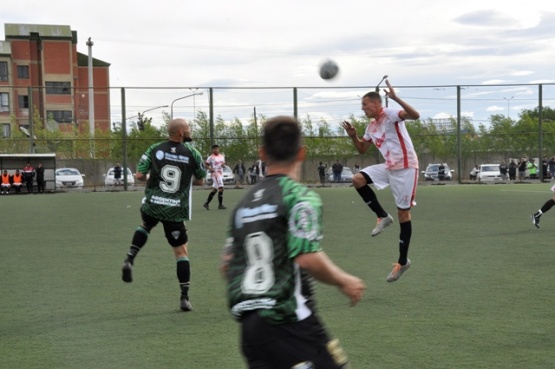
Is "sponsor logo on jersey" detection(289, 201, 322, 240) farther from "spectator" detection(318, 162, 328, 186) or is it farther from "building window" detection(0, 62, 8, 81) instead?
"building window" detection(0, 62, 8, 81)

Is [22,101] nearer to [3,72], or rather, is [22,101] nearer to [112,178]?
[112,178]

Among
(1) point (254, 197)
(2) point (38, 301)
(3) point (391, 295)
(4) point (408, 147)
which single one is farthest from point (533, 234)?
(1) point (254, 197)

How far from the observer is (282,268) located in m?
3.64

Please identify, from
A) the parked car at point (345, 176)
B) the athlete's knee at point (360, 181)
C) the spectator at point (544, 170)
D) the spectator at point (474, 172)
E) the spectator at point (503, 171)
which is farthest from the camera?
the spectator at point (474, 172)

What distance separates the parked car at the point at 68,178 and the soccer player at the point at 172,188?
129ft

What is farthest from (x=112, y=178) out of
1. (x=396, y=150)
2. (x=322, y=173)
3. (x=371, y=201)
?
(x=396, y=150)

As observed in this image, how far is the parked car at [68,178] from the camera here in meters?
46.7

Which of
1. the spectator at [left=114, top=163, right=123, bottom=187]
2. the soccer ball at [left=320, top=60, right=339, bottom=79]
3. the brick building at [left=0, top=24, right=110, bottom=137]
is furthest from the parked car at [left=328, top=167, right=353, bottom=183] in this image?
the soccer ball at [left=320, top=60, right=339, bottom=79]

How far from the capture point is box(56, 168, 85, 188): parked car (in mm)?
46688

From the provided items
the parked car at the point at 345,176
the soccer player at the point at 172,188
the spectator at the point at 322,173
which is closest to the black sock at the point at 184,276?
the soccer player at the point at 172,188

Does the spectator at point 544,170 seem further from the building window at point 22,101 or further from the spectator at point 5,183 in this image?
the building window at point 22,101

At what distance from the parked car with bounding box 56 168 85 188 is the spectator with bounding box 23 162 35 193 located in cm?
616

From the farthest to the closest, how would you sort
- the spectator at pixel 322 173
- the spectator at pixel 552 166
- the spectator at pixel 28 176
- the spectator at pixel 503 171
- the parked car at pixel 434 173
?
the parked car at pixel 434 173, the spectator at pixel 503 171, the spectator at pixel 322 173, the spectator at pixel 552 166, the spectator at pixel 28 176

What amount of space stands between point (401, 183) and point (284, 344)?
6.60 metres
